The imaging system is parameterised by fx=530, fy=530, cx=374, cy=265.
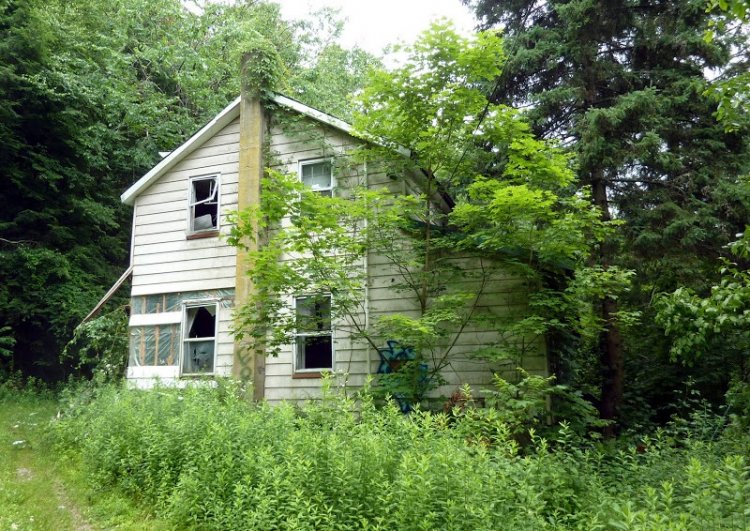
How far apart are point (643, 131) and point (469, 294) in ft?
19.5

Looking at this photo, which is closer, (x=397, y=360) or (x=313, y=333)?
(x=397, y=360)

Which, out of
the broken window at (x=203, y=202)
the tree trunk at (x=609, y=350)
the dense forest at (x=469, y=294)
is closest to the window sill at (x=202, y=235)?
the broken window at (x=203, y=202)

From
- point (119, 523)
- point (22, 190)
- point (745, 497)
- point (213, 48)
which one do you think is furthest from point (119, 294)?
point (745, 497)

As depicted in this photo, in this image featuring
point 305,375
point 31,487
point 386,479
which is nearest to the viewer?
point 386,479

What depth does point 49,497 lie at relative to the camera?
263 inches

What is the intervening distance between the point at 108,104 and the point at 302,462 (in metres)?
18.3

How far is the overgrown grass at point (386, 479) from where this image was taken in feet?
13.1

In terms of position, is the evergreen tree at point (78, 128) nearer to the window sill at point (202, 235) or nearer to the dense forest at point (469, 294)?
the dense forest at point (469, 294)

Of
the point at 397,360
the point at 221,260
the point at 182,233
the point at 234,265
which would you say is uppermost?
the point at 182,233

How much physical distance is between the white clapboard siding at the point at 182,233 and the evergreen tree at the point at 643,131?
712 centimetres

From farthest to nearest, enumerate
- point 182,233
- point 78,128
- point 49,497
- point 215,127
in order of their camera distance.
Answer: point 78,128 → point 182,233 → point 215,127 → point 49,497

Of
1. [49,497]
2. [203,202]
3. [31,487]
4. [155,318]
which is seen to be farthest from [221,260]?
[49,497]

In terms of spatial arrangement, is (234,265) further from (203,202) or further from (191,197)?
(191,197)

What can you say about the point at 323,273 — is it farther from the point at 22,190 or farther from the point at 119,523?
the point at 22,190
